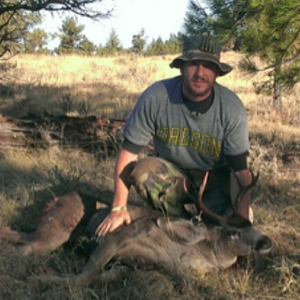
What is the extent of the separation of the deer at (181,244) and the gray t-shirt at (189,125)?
0.55 metres

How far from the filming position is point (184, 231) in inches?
138

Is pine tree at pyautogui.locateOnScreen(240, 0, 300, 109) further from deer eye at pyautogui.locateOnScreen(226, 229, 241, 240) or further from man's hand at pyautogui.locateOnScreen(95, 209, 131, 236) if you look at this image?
man's hand at pyautogui.locateOnScreen(95, 209, 131, 236)

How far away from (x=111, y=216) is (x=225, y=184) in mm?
1044

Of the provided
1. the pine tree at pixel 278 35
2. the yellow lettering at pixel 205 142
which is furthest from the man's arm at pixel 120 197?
the pine tree at pixel 278 35

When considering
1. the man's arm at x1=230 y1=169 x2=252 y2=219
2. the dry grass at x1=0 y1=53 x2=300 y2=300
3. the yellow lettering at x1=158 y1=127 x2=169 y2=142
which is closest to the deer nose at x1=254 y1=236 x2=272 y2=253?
the dry grass at x1=0 y1=53 x2=300 y2=300

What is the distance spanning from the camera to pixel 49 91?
1220cm

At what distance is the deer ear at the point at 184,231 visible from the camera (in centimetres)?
349

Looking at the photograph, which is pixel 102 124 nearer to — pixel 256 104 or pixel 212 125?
pixel 212 125

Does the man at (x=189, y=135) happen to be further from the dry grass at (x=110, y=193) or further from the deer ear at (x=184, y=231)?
the dry grass at (x=110, y=193)

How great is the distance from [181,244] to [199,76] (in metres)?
1.30

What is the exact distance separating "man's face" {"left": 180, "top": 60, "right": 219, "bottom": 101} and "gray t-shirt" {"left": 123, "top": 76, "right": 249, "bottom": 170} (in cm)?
16

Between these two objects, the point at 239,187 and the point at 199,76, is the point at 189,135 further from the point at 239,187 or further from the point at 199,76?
the point at 239,187

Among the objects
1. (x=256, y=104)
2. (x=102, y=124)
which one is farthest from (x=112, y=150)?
(x=256, y=104)

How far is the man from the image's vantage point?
12.8 ft
